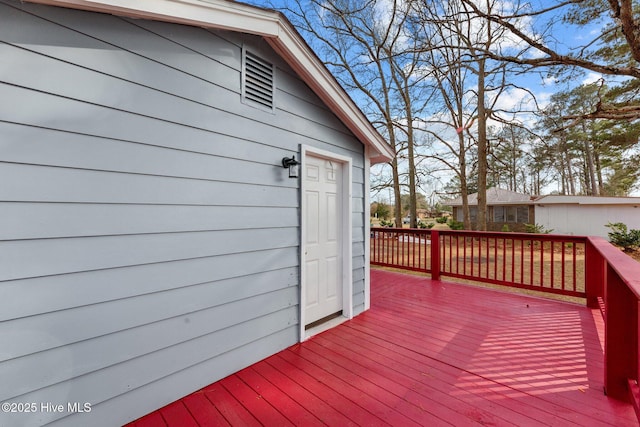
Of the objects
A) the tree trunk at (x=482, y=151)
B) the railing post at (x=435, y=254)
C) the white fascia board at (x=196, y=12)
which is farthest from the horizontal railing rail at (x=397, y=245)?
the white fascia board at (x=196, y=12)

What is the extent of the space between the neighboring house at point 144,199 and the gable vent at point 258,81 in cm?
1

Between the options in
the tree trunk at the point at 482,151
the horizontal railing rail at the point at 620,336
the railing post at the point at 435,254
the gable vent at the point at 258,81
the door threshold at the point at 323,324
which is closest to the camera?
the horizontal railing rail at the point at 620,336

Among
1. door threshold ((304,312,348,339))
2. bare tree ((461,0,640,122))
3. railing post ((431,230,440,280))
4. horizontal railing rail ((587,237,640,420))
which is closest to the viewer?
horizontal railing rail ((587,237,640,420))

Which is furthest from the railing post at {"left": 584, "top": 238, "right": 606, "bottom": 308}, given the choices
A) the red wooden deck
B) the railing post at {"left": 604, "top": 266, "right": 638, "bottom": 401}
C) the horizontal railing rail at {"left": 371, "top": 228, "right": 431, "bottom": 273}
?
the railing post at {"left": 604, "top": 266, "right": 638, "bottom": 401}

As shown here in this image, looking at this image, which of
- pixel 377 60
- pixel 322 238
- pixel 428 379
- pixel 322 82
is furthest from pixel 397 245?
pixel 377 60

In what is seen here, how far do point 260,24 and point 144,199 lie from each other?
5.31ft

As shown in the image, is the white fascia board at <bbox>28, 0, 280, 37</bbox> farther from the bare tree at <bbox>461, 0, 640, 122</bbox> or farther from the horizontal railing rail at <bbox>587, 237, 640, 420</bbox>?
the bare tree at <bbox>461, 0, 640, 122</bbox>

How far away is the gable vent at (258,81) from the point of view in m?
2.43

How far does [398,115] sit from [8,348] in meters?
13.6

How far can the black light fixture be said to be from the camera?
268 centimetres

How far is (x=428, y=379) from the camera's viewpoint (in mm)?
2168

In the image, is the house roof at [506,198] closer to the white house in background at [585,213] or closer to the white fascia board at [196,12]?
the white house in background at [585,213]

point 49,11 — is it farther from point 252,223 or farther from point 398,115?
point 398,115

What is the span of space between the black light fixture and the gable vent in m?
0.49
